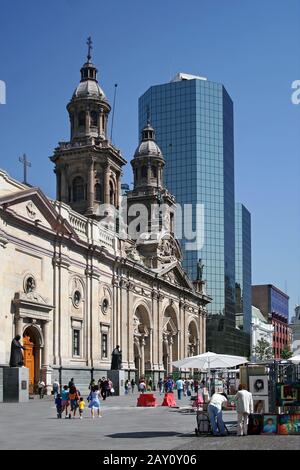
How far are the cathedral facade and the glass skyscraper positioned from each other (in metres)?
38.5

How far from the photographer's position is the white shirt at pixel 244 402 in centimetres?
2311

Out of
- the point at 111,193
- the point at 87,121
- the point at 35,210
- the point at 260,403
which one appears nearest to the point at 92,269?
the point at 35,210

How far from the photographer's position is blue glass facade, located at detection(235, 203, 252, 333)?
16088cm

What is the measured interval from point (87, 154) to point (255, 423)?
5796 cm

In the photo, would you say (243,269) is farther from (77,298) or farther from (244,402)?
(244,402)

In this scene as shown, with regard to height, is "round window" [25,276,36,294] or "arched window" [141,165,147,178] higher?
"arched window" [141,165,147,178]

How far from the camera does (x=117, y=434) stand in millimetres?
23578

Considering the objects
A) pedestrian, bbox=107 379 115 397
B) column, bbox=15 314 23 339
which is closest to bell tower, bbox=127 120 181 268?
pedestrian, bbox=107 379 115 397

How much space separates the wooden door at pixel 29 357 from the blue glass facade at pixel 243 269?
359 feet

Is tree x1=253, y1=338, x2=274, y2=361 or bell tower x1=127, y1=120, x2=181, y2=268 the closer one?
bell tower x1=127, y1=120, x2=181, y2=268

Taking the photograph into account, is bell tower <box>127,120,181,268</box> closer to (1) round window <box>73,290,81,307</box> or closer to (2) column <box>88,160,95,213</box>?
(2) column <box>88,160,95,213</box>

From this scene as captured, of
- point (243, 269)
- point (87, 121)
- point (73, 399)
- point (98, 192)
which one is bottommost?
point (73, 399)

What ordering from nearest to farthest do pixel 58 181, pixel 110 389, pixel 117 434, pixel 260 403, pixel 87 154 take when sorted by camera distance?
pixel 117 434
pixel 260 403
pixel 110 389
pixel 87 154
pixel 58 181

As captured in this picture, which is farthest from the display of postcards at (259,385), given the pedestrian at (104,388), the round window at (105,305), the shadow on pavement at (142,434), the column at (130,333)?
the column at (130,333)
